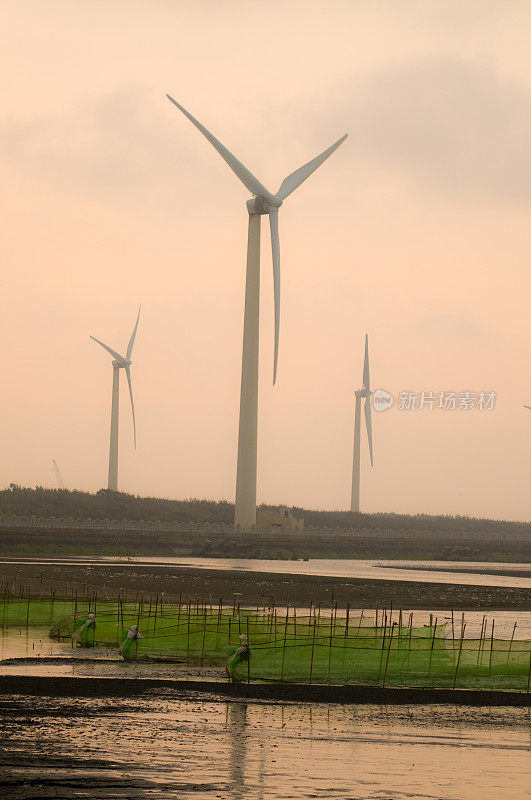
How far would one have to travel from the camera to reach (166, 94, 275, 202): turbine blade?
129000 millimetres

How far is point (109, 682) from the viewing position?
125ft

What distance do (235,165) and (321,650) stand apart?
325 feet

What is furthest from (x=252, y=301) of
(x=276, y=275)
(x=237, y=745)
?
(x=237, y=745)

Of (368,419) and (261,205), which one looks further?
(368,419)

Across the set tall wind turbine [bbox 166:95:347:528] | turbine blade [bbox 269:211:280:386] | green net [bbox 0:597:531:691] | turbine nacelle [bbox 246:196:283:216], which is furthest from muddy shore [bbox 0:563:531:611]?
turbine nacelle [bbox 246:196:283:216]

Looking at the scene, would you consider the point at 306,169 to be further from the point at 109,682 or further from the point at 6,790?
the point at 6,790

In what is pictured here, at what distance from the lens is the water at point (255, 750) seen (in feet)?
79.9

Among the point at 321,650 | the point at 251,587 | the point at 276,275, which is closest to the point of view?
the point at 321,650

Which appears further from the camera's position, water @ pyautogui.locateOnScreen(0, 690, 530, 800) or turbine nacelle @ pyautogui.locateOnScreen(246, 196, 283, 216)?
turbine nacelle @ pyautogui.locateOnScreen(246, 196, 283, 216)

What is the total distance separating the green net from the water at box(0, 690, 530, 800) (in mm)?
4882

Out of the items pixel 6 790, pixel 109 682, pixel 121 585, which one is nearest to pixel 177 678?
pixel 109 682

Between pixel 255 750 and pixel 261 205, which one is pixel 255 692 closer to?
pixel 255 750

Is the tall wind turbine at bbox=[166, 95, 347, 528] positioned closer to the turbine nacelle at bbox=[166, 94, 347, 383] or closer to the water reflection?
the turbine nacelle at bbox=[166, 94, 347, 383]

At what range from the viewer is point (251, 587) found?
9294 centimetres
